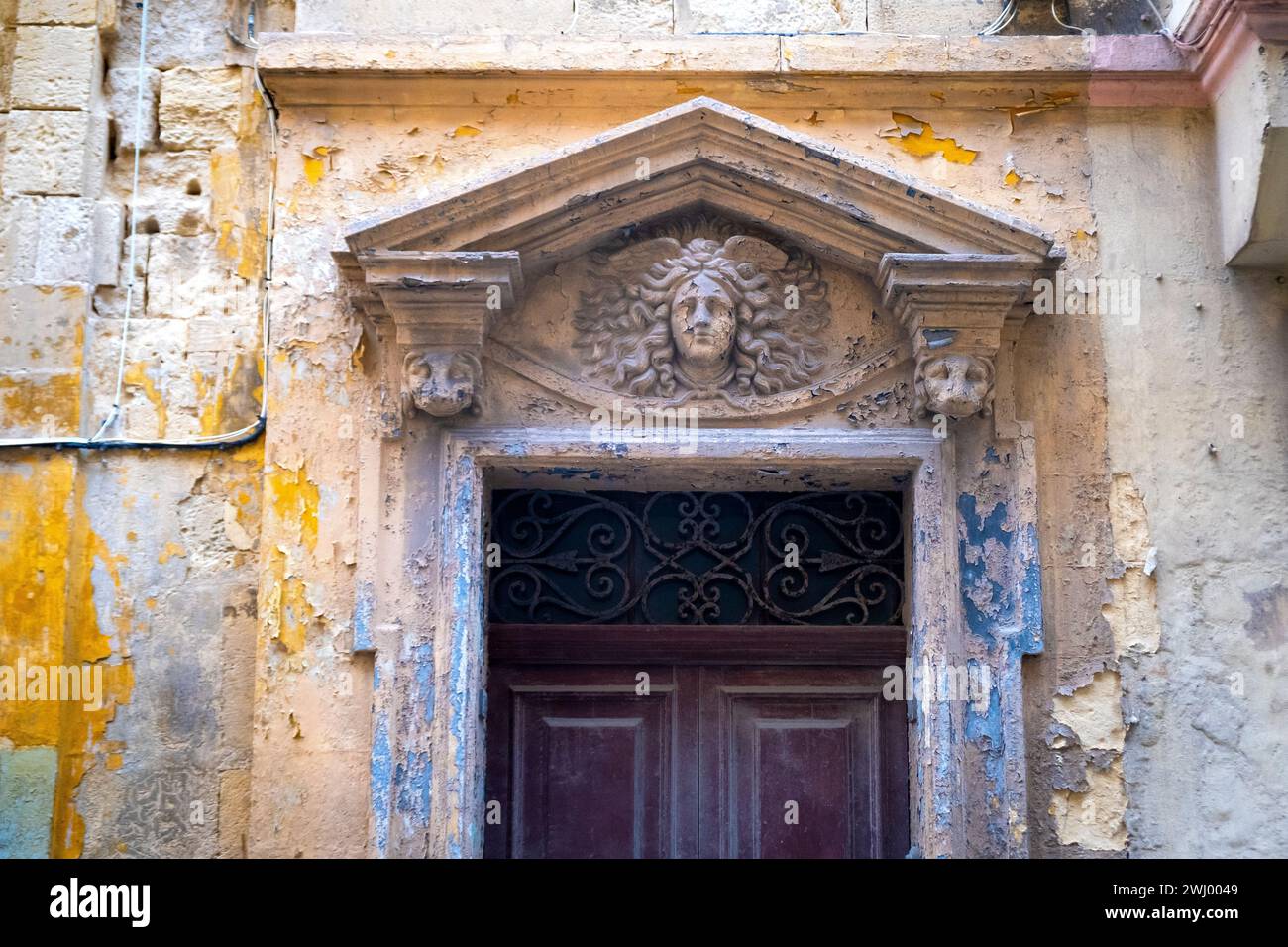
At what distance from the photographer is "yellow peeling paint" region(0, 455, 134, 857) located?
4719mm

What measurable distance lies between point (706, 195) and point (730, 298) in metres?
0.36

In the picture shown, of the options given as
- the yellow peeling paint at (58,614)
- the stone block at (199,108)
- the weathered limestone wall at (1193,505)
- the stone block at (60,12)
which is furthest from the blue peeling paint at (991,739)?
the stone block at (60,12)

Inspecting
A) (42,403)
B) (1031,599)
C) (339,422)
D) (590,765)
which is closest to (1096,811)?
(1031,599)

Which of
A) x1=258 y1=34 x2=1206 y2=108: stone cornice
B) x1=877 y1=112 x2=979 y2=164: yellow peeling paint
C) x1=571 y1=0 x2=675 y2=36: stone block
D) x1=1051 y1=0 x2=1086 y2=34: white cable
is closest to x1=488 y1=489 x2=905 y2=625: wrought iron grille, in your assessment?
x1=877 y1=112 x2=979 y2=164: yellow peeling paint

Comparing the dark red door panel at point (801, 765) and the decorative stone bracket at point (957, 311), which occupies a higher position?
the decorative stone bracket at point (957, 311)

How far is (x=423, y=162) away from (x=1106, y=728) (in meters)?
2.83

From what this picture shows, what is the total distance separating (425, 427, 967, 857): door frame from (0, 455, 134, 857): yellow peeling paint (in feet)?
3.42

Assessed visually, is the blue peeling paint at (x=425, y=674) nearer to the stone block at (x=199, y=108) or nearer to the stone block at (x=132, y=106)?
the stone block at (x=199, y=108)

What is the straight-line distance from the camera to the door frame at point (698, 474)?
4.64 m

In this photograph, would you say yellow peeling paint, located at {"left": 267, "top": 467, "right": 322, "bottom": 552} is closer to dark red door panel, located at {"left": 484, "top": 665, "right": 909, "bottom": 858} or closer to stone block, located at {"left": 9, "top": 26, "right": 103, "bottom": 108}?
dark red door panel, located at {"left": 484, "top": 665, "right": 909, "bottom": 858}

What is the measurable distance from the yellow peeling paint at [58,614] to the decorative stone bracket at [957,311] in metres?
Answer: 2.62

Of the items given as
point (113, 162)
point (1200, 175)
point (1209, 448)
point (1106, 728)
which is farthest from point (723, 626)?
point (113, 162)

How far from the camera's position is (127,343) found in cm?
503

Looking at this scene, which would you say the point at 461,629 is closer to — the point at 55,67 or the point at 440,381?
the point at 440,381
